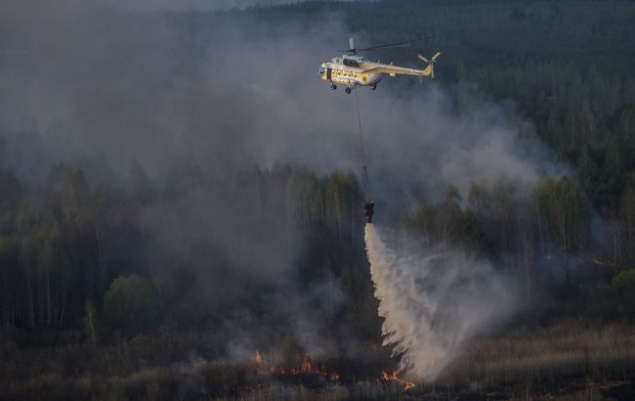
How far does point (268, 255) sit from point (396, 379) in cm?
1775

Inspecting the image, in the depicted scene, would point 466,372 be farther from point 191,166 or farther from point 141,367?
point 191,166

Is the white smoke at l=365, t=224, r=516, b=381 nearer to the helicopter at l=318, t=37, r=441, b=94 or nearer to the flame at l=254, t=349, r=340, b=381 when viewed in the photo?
the flame at l=254, t=349, r=340, b=381

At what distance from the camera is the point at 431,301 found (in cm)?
5478

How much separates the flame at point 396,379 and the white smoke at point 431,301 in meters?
0.67

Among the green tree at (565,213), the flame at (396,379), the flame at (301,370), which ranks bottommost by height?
the flame at (396,379)

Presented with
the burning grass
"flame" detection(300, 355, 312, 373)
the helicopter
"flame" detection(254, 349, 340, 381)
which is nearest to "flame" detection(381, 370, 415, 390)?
the burning grass

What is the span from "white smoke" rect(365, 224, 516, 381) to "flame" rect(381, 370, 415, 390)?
2.19 feet

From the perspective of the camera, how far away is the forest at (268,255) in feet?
165

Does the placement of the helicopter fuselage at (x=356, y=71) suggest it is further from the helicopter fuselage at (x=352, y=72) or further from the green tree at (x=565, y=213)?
the green tree at (x=565, y=213)

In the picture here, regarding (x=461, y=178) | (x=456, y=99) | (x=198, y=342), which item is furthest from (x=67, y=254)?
(x=456, y=99)

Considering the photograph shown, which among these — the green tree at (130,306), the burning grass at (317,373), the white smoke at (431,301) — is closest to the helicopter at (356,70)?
the white smoke at (431,301)

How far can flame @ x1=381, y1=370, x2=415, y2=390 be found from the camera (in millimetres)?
49009

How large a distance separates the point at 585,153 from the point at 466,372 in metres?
30.6

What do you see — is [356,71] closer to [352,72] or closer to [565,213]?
[352,72]
